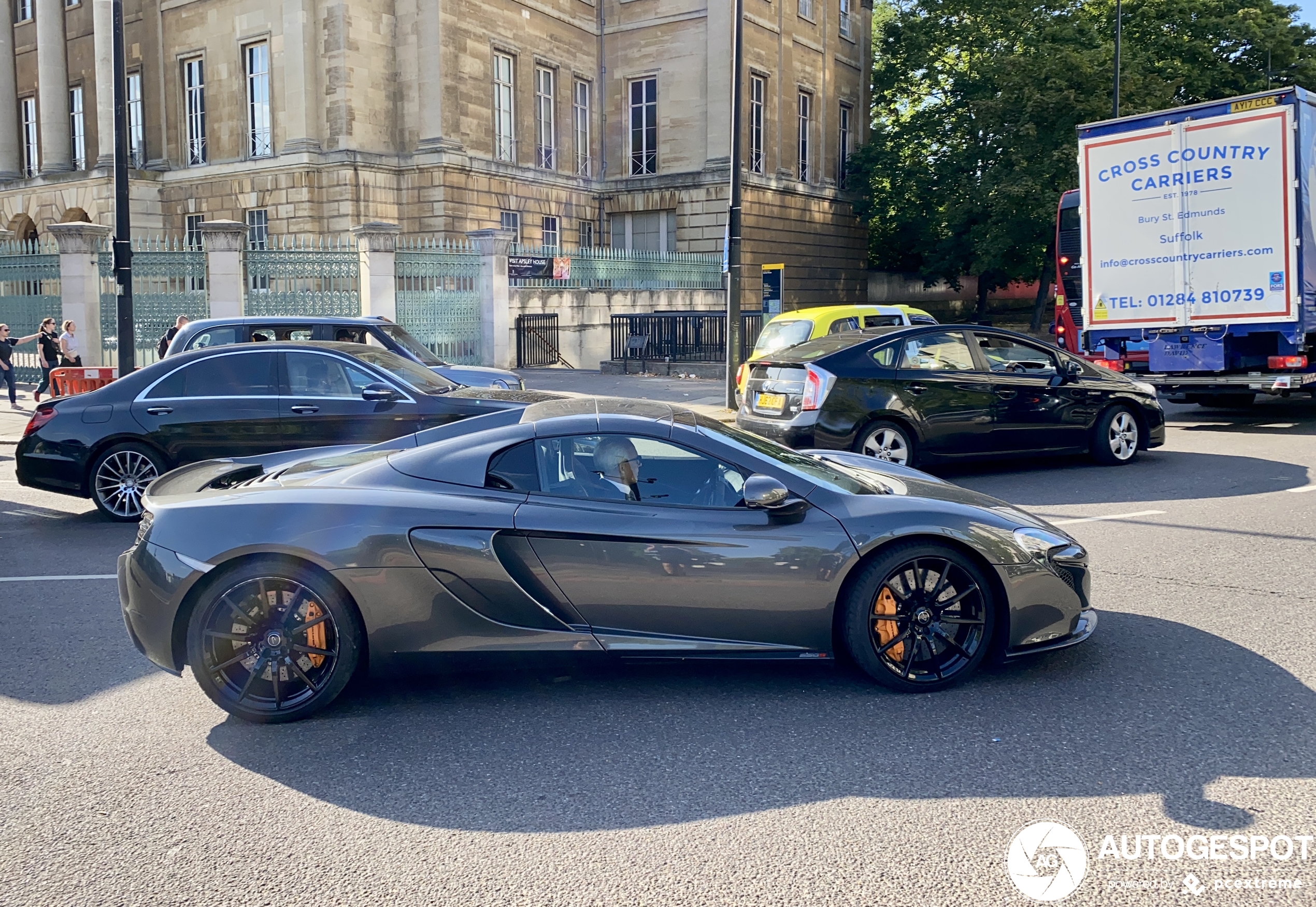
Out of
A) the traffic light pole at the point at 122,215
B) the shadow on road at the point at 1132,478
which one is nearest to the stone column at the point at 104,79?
the traffic light pole at the point at 122,215

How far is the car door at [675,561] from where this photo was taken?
15.4ft

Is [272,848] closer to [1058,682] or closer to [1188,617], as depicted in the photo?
[1058,682]

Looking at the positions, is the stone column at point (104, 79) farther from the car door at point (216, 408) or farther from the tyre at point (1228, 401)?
the tyre at point (1228, 401)

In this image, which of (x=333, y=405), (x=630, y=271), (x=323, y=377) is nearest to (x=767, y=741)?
(x=333, y=405)

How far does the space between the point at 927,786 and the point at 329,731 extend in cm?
232

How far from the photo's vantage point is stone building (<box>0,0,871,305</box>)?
31.6 metres

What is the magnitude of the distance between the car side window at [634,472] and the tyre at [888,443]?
593 cm

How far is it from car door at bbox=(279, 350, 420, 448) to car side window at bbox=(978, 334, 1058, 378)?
5.54 metres

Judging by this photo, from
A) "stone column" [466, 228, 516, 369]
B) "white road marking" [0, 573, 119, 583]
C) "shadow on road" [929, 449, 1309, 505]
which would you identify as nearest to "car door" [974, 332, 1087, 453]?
"shadow on road" [929, 449, 1309, 505]

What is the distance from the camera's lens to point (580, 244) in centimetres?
3753

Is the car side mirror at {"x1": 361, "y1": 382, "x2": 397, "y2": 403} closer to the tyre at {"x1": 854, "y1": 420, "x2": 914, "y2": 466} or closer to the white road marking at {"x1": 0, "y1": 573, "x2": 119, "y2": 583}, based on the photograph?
the white road marking at {"x1": 0, "y1": 573, "x2": 119, "y2": 583}

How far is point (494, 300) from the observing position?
24.1m

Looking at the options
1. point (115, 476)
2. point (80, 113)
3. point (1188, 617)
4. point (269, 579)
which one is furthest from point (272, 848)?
point (80, 113)

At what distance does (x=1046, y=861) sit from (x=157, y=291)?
21.8 m
